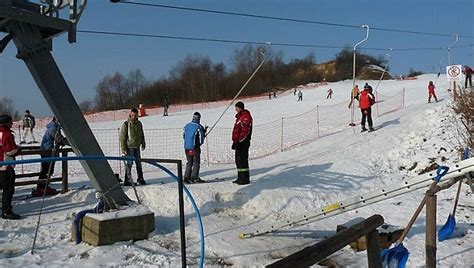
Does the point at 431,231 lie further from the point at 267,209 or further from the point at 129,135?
the point at 129,135

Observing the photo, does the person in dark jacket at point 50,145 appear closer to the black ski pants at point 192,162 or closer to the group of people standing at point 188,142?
the group of people standing at point 188,142

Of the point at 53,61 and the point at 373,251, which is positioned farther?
the point at 53,61

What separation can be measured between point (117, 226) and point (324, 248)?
4.59 metres

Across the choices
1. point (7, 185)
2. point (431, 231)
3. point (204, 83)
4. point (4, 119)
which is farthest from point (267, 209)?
point (204, 83)

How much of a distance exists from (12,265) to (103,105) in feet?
303

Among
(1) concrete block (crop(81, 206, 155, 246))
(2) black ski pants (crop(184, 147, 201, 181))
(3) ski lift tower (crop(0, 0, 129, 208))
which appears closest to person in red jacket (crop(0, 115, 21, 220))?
(3) ski lift tower (crop(0, 0, 129, 208))

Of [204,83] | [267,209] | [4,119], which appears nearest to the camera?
[4,119]

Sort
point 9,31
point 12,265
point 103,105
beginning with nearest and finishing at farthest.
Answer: point 12,265
point 9,31
point 103,105

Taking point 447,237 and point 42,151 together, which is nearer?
point 447,237

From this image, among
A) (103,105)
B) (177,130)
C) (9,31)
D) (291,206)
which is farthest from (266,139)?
(103,105)

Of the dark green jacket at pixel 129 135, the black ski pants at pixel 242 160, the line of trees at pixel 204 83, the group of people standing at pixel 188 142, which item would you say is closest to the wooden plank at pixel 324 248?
the black ski pants at pixel 242 160

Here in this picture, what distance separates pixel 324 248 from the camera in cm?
253

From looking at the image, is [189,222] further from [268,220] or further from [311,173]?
[311,173]

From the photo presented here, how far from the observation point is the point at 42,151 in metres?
8.58
